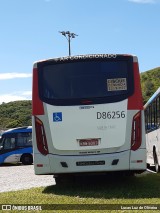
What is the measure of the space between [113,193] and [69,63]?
3164mm

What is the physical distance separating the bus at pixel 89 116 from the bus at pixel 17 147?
60.0 ft

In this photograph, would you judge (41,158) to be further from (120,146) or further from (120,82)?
(120,82)

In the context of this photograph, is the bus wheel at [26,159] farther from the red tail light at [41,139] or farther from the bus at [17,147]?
the red tail light at [41,139]

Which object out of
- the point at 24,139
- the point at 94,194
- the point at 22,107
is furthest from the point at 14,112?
the point at 94,194

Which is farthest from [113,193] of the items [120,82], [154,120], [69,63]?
[154,120]

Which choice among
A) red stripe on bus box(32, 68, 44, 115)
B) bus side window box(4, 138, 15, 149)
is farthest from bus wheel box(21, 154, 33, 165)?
red stripe on bus box(32, 68, 44, 115)

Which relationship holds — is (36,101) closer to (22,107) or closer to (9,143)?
(9,143)

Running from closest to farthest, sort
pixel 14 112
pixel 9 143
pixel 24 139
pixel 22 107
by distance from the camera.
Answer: pixel 9 143 → pixel 24 139 → pixel 14 112 → pixel 22 107

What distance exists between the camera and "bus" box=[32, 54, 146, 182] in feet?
33.8

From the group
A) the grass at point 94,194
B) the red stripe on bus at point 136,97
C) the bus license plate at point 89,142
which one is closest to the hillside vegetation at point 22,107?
the grass at point 94,194

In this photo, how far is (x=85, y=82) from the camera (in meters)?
10.6

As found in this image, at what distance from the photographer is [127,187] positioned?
11.1m

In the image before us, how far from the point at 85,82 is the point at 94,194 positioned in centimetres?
256

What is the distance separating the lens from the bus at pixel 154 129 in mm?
14828
